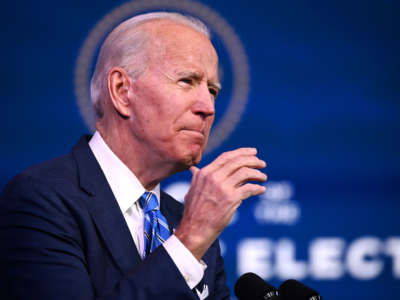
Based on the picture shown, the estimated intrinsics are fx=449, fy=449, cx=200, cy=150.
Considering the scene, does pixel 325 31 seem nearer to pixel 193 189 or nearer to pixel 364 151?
pixel 364 151

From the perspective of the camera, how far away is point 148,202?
1.22 meters

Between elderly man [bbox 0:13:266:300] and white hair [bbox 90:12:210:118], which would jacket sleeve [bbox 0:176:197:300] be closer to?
elderly man [bbox 0:13:266:300]

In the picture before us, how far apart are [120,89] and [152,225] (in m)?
0.38

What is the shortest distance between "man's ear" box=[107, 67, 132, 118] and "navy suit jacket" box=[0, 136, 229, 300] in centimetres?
16

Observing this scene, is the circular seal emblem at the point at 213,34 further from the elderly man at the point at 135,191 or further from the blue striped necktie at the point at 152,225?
the blue striped necktie at the point at 152,225

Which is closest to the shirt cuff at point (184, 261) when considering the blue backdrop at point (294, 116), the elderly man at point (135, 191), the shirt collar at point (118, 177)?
the elderly man at point (135, 191)

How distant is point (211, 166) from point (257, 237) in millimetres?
1387

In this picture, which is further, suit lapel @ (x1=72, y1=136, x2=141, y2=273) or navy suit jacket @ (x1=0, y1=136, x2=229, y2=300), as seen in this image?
suit lapel @ (x1=72, y1=136, x2=141, y2=273)

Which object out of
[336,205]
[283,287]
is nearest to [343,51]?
[336,205]

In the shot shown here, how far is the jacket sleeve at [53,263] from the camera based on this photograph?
0.87 metres

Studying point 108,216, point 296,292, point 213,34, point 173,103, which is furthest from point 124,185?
point 213,34

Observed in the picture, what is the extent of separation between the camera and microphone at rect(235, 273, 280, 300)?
102cm

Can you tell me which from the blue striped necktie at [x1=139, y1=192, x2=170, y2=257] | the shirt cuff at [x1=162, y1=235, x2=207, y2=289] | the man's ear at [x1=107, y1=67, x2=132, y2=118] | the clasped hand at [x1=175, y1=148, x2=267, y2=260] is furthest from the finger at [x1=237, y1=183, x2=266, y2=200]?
the man's ear at [x1=107, y1=67, x2=132, y2=118]

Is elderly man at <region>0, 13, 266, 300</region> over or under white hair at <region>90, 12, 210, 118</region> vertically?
under
